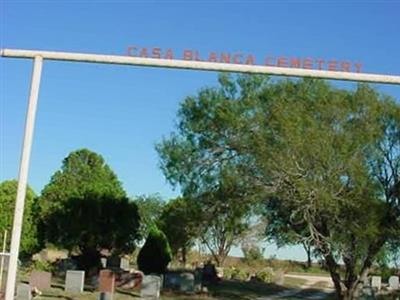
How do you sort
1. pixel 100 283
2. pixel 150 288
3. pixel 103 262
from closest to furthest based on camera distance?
pixel 100 283
pixel 150 288
pixel 103 262

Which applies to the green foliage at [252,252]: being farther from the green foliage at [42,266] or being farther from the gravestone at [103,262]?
the green foliage at [42,266]

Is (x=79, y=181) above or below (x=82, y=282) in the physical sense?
Answer: above

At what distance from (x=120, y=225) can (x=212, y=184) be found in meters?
10.4

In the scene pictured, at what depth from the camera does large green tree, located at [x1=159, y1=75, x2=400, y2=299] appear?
Answer: 2728cm

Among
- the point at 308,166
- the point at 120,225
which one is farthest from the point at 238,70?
the point at 120,225

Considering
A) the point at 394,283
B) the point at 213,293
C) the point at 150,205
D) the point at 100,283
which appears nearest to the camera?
the point at 100,283

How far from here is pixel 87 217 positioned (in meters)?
38.9

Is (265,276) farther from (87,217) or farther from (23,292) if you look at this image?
(23,292)

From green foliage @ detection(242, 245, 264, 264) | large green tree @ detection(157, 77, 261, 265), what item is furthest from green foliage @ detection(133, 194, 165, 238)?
large green tree @ detection(157, 77, 261, 265)

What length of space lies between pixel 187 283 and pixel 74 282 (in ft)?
21.9

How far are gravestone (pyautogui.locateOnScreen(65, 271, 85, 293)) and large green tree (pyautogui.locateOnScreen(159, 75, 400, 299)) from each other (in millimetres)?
5946

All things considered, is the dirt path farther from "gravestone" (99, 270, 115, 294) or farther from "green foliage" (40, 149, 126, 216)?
"green foliage" (40, 149, 126, 216)

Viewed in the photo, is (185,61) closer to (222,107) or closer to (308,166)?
(308,166)

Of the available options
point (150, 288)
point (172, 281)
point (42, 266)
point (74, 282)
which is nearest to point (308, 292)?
point (172, 281)
